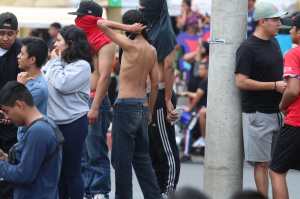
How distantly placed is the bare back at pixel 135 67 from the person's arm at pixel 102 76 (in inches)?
19.9

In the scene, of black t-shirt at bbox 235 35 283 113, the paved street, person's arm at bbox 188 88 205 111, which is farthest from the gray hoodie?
person's arm at bbox 188 88 205 111

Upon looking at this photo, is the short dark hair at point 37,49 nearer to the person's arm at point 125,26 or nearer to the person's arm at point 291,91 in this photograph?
the person's arm at point 125,26

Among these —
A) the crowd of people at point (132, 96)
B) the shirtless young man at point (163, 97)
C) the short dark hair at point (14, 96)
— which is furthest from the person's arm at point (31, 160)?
the shirtless young man at point (163, 97)

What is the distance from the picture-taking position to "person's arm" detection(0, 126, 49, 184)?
642cm

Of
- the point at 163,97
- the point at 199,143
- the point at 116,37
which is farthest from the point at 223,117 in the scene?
the point at 199,143

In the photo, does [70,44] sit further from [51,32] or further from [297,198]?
[51,32]

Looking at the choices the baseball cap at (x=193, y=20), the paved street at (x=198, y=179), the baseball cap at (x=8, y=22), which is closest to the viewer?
the baseball cap at (x=8, y=22)

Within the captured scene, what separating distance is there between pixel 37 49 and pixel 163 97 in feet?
6.54

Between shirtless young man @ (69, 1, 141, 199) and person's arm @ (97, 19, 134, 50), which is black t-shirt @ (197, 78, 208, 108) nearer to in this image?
shirtless young man @ (69, 1, 141, 199)

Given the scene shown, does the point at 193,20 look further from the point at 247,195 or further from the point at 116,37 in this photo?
the point at 247,195

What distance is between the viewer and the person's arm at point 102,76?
29.8 feet

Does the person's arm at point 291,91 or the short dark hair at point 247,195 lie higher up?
the short dark hair at point 247,195

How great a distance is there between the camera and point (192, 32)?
17828mm

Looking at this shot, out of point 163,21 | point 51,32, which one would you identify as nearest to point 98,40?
point 163,21
